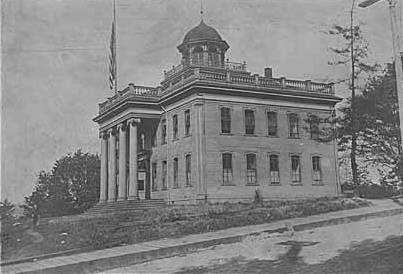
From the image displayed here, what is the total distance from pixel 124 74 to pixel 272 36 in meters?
1.53

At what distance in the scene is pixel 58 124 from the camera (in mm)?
4957

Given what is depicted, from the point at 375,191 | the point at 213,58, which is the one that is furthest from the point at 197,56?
the point at 375,191

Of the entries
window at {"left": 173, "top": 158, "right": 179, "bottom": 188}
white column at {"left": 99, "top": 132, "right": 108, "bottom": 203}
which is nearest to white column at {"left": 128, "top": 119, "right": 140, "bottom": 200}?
white column at {"left": 99, "top": 132, "right": 108, "bottom": 203}

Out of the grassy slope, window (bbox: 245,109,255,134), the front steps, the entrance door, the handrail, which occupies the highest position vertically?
the handrail

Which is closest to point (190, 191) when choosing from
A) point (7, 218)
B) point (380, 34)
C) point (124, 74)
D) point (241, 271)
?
point (241, 271)

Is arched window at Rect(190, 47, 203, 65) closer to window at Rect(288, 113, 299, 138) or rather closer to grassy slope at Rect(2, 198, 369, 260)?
window at Rect(288, 113, 299, 138)

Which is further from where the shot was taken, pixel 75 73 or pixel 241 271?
pixel 75 73

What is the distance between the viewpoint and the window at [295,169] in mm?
5031

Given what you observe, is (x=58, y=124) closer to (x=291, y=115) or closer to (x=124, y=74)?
(x=124, y=74)

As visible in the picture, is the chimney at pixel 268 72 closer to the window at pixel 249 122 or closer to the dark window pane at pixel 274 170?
the window at pixel 249 122

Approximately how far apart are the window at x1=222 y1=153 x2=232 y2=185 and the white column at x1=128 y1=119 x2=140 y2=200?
904 mm

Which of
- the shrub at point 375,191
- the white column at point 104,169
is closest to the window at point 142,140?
the white column at point 104,169

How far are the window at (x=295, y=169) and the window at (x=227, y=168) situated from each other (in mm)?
632

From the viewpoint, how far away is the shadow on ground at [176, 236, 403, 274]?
4.36 meters
